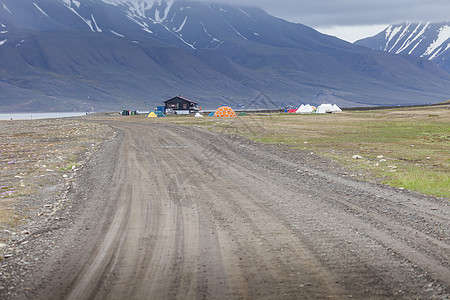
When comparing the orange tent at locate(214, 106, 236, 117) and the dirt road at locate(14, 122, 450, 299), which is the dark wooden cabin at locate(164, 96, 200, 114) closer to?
the orange tent at locate(214, 106, 236, 117)

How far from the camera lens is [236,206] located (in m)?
15.1

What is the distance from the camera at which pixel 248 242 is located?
1113 cm

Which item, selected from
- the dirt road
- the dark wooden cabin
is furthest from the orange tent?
the dirt road

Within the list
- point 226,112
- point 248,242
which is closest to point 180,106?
point 226,112

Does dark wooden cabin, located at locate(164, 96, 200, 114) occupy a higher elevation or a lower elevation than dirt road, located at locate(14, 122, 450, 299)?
higher

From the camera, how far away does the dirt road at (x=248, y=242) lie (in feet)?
27.8

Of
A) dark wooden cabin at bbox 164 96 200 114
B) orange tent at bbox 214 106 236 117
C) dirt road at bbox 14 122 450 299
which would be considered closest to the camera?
dirt road at bbox 14 122 450 299

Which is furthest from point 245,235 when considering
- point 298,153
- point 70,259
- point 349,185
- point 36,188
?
point 298,153

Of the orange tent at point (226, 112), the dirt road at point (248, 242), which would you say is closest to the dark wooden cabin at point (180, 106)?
the orange tent at point (226, 112)

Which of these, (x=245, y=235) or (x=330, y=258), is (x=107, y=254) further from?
(x=330, y=258)

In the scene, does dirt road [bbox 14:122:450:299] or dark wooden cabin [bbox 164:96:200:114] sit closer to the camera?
dirt road [bbox 14:122:450:299]

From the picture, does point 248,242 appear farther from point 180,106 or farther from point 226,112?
point 180,106

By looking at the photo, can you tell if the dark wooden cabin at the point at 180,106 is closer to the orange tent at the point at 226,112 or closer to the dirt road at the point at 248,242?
the orange tent at the point at 226,112

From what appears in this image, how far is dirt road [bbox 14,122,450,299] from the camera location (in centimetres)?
848
